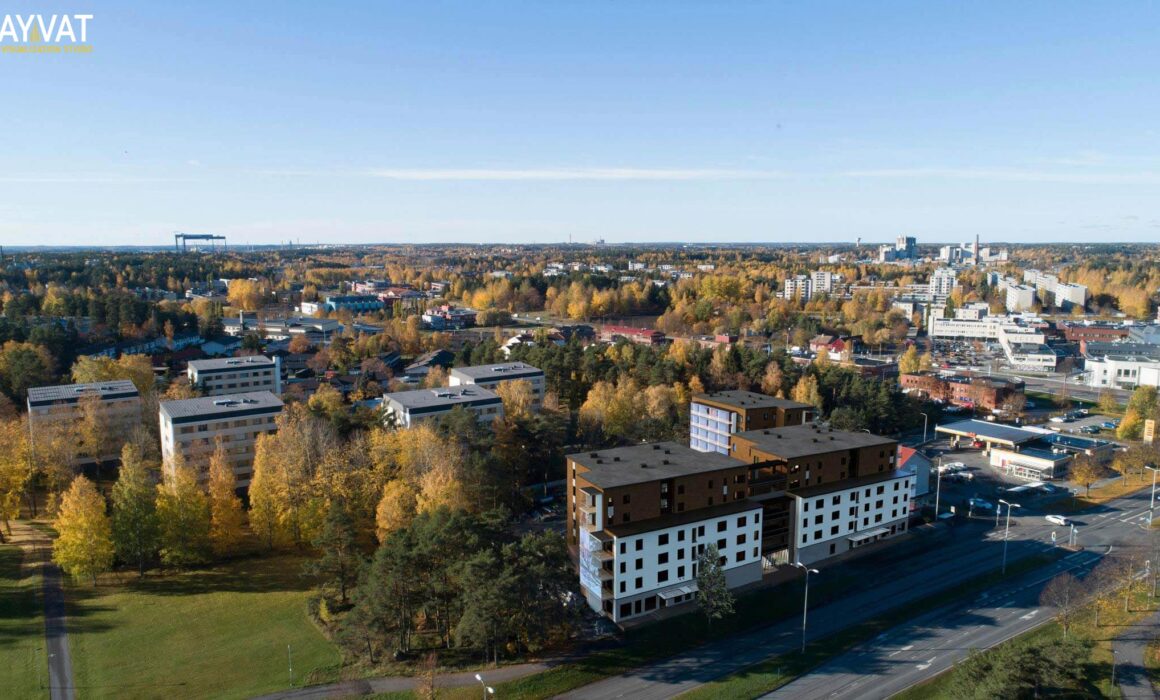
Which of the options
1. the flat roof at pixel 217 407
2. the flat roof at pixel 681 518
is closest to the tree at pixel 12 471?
the flat roof at pixel 217 407

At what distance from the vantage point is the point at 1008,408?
160ft

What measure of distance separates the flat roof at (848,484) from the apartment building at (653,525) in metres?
2.65

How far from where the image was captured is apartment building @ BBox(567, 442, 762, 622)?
2227 centimetres

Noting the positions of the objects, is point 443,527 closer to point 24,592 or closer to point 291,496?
point 291,496

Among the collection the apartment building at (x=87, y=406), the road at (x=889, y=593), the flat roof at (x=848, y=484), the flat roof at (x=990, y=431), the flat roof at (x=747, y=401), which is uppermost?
the flat roof at (x=747, y=401)

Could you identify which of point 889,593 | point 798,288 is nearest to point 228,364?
point 889,593

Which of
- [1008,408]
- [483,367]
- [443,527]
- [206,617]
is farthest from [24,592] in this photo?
[1008,408]

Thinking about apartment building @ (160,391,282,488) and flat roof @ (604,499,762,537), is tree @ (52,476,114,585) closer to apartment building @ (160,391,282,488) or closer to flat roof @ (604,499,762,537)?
apartment building @ (160,391,282,488)

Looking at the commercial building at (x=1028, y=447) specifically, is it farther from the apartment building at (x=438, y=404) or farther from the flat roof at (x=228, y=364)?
the flat roof at (x=228, y=364)

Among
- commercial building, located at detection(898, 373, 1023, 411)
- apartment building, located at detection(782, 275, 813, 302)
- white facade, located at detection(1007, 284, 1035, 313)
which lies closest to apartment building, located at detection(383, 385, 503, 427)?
commercial building, located at detection(898, 373, 1023, 411)

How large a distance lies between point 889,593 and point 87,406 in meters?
36.4

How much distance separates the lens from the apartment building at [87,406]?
35156 millimetres

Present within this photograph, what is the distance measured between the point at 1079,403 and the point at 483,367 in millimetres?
44885

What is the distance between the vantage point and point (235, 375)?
45094 millimetres
